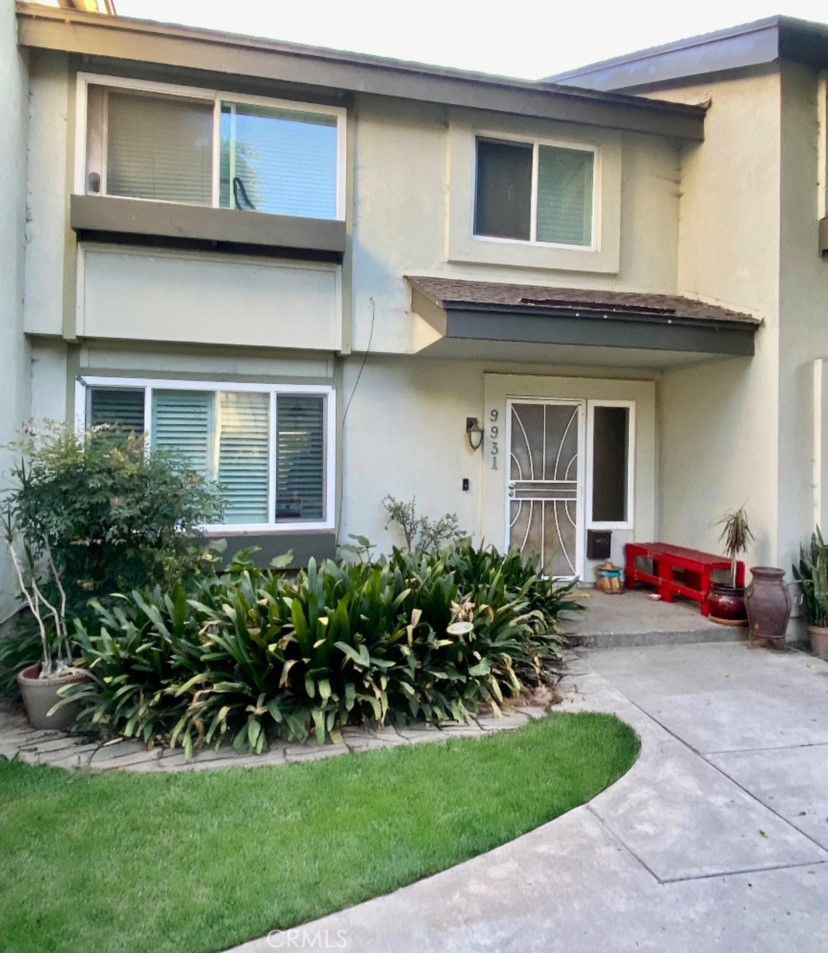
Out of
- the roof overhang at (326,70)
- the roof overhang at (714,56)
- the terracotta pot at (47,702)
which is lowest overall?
the terracotta pot at (47,702)

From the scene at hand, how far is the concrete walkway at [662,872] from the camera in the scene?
256cm

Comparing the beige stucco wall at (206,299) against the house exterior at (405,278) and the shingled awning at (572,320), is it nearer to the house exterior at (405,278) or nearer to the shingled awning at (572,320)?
the house exterior at (405,278)

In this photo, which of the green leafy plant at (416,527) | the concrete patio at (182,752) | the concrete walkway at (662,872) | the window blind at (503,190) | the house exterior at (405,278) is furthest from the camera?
the window blind at (503,190)

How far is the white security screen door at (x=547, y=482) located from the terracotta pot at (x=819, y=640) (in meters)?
2.64

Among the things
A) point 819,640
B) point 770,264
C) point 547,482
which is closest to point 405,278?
point 547,482

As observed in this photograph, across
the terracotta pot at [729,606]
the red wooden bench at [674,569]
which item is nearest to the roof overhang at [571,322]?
the red wooden bench at [674,569]

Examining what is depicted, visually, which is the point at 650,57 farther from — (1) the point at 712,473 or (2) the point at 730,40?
(1) the point at 712,473

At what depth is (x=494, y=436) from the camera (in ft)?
26.1

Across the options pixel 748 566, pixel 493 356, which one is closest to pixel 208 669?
pixel 493 356

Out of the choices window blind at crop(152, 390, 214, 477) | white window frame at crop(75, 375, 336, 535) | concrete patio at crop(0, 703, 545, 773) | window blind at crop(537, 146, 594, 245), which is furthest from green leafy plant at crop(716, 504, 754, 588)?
window blind at crop(152, 390, 214, 477)

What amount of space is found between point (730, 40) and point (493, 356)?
→ 3956 mm

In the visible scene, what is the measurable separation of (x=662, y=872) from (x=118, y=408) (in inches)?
241

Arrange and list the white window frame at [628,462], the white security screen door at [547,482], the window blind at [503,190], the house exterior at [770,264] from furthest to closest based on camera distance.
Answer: the white window frame at [628,462], the white security screen door at [547,482], the window blind at [503,190], the house exterior at [770,264]

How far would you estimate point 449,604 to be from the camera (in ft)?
16.5
